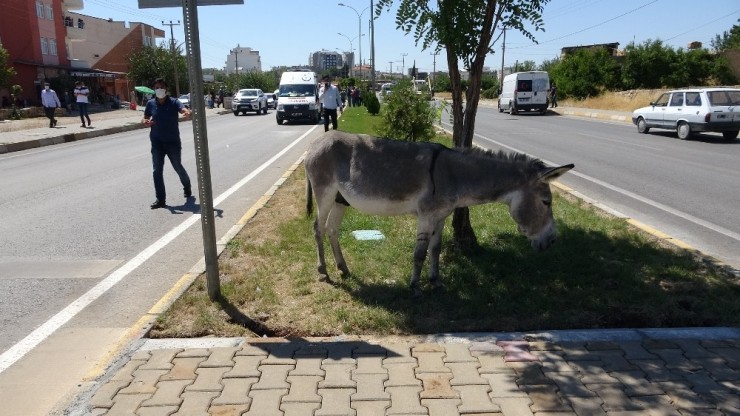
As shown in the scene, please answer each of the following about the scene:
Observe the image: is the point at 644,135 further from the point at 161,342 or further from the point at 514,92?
the point at 161,342

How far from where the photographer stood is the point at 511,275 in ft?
17.9

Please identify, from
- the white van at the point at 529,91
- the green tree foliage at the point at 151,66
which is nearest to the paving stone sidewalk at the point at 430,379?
the white van at the point at 529,91

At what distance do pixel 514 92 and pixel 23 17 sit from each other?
3614 centimetres

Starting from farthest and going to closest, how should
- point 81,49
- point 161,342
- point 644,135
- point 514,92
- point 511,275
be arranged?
point 81,49
point 514,92
point 644,135
point 511,275
point 161,342

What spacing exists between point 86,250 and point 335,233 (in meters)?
3.21

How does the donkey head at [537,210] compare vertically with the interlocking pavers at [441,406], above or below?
above

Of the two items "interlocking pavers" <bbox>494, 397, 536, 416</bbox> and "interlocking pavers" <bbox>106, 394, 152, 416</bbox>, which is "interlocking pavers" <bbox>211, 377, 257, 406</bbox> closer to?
"interlocking pavers" <bbox>106, 394, 152, 416</bbox>

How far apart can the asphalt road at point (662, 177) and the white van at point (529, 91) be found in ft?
48.2

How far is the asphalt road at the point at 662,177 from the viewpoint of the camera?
7.67 m

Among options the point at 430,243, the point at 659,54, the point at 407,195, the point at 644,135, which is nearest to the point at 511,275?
the point at 430,243

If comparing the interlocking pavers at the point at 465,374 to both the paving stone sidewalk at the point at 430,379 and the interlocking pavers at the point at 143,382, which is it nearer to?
the paving stone sidewalk at the point at 430,379

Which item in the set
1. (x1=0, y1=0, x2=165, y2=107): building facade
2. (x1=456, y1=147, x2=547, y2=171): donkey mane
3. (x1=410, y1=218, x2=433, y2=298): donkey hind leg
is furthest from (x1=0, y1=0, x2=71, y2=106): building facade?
(x1=456, y1=147, x2=547, y2=171): donkey mane

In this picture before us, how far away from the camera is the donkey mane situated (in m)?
4.76

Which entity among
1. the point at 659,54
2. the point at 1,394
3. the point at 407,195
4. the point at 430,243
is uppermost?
the point at 659,54
